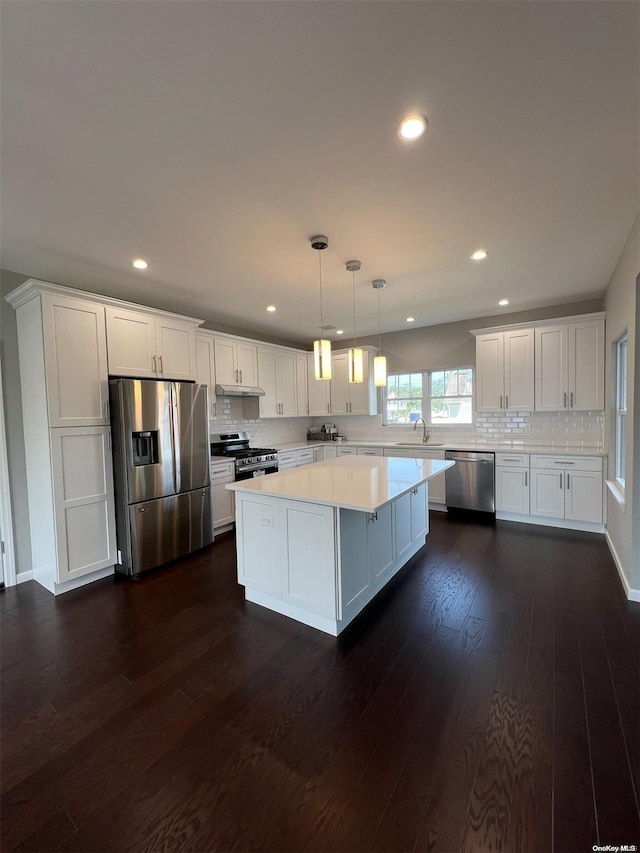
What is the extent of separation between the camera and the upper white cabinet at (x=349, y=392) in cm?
572

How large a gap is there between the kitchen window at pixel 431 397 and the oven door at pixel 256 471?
2.23 m

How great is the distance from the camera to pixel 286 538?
2.46 m

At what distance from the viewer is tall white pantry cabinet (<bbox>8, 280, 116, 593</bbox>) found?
111 inches

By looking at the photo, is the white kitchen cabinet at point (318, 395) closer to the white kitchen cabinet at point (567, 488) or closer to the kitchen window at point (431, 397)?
the kitchen window at point (431, 397)

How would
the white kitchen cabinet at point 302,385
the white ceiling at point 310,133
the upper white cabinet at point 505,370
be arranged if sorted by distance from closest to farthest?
the white ceiling at point 310,133
the upper white cabinet at point 505,370
the white kitchen cabinet at point 302,385

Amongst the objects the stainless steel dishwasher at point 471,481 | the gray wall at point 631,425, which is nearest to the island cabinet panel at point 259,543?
the gray wall at point 631,425

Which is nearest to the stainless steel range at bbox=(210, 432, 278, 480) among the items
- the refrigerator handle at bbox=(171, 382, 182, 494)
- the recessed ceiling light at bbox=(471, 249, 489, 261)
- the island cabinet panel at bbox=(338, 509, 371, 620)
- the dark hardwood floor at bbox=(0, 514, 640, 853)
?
the refrigerator handle at bbox=(171, 382, 182, 494)

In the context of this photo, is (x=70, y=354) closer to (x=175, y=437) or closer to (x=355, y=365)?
(x=175, y=437)

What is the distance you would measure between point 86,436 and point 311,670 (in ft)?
8.56

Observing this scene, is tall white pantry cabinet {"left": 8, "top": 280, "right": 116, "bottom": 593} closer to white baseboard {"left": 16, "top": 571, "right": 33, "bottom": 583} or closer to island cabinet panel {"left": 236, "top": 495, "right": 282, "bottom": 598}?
white baseboard {"left": 16, "top": 571, "right": 33, "bottom": 583}

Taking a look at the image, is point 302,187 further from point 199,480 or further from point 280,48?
point 199,480

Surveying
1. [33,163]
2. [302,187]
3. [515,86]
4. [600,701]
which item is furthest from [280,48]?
[600,701]

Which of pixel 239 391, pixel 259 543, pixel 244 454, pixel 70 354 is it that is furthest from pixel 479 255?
pixel 70 354

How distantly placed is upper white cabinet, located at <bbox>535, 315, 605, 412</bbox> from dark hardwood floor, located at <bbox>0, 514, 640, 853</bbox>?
225cm
